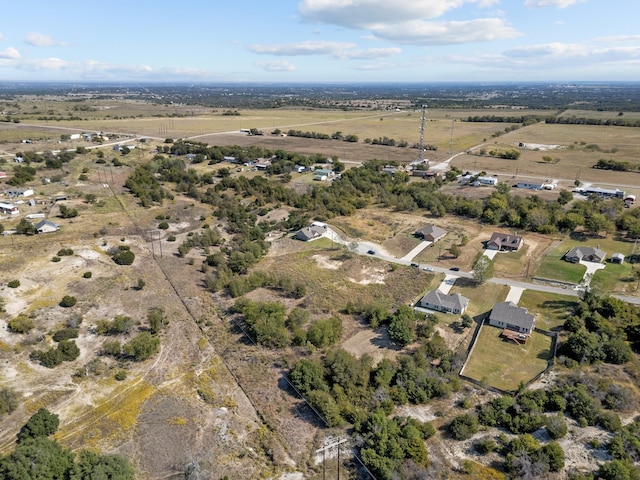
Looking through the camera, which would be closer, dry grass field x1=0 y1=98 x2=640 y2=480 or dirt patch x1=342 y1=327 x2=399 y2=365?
dry grass field x1=0 y1=98 x2=640 y2=480

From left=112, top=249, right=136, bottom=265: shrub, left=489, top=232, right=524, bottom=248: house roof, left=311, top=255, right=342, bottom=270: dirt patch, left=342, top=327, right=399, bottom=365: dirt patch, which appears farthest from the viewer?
left=489, top=232, right=524, bottom=248: house roof

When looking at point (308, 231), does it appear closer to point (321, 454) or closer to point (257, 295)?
point (257, 295)

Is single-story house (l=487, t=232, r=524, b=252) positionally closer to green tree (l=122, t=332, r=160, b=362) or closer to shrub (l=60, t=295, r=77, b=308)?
green tree (l=122, t=332, r=160, b=362)

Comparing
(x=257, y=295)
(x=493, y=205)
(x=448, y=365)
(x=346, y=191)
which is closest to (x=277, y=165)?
(x=346, y=191)

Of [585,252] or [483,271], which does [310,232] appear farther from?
[585,252]

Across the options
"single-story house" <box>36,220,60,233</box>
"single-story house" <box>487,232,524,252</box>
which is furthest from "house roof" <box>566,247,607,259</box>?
"single-story house" <box>36,220,60,233</box>

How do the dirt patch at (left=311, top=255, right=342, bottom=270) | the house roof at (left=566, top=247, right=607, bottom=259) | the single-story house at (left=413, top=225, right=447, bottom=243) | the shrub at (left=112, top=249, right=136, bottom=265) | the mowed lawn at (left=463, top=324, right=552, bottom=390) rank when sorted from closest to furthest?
the mowed lawn at (left=463, top=324, right=552, bottom=390)
the shrub at (left=112, top=249, right=136, bottom=265)
the dirt patch at (left=311, top=255, right=342, bottom=270)
the house roof at (left=566, top=247, right=607, bottom=259)
the single-story house at (left=413, top=225, right=447, bottom=243)
